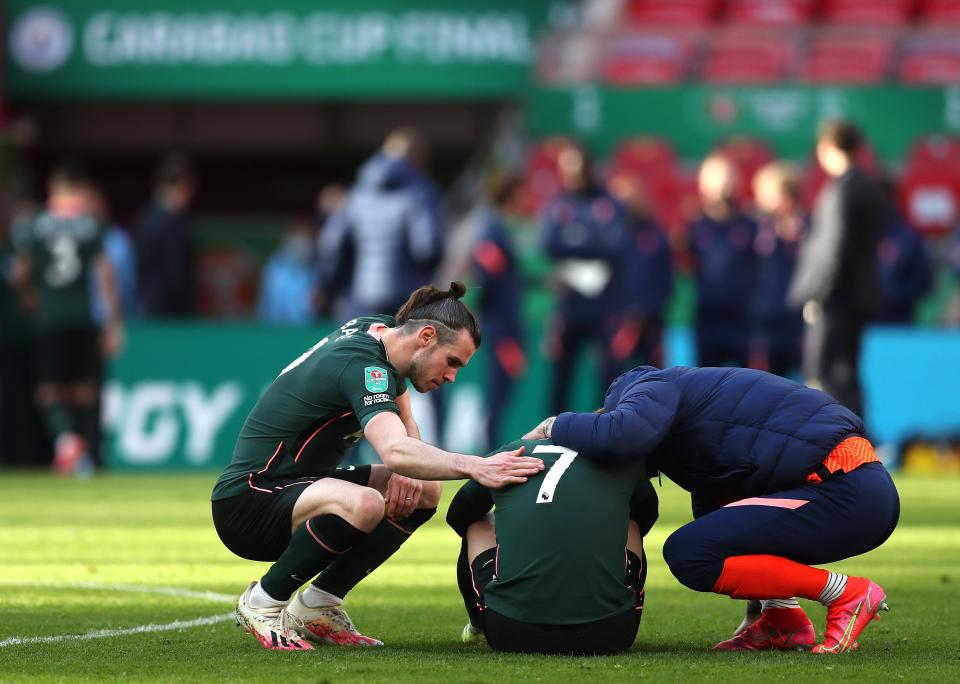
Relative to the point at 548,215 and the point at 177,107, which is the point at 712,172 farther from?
the point at 177,107

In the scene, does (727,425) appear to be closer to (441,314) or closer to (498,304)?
(441,314)

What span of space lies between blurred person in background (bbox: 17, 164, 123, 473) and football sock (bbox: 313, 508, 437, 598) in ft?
28.1

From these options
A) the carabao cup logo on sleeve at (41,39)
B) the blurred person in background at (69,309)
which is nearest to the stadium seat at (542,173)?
the carabao cup logo on sleeve at (41,39)

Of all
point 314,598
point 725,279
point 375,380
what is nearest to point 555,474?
point 375,380

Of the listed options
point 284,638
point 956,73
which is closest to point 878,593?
point 284,638

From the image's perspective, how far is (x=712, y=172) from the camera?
574 inches

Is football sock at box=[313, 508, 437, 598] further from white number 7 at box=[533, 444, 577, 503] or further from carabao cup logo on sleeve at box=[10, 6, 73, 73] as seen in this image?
carabao cup logo on sleeve at box=[10, 6, 73, 73]

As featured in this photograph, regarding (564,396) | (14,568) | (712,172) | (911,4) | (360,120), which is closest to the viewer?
(14,568)

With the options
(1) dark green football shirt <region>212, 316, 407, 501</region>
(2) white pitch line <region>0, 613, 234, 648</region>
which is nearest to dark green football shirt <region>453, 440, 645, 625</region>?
(1) dark green football shirt <region>212, 316, 407, 501</region>

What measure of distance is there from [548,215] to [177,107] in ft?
40.3

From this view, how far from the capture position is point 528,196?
20.0 m

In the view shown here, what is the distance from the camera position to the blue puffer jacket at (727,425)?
16.7 feet

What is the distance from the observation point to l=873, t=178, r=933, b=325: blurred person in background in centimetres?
1578

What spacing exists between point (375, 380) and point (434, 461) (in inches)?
13.8
